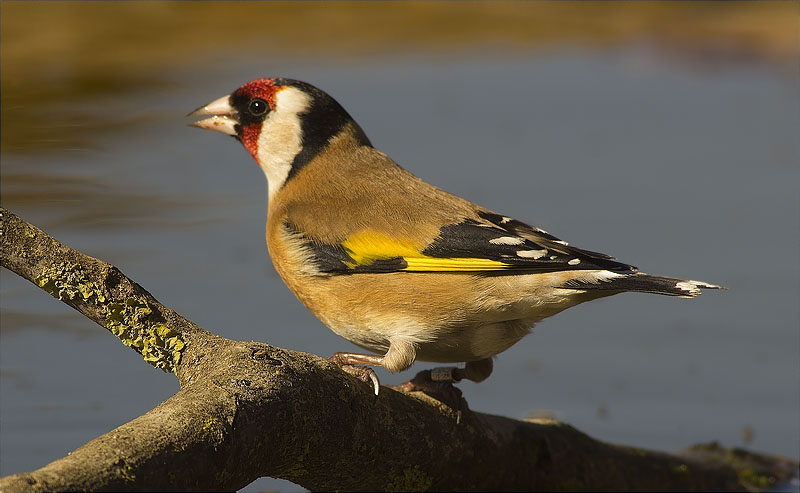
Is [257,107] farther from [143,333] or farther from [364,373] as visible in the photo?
[143,333]

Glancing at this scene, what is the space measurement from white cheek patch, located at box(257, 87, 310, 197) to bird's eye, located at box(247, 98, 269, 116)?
55 millimetres

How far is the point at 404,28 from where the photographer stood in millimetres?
14383

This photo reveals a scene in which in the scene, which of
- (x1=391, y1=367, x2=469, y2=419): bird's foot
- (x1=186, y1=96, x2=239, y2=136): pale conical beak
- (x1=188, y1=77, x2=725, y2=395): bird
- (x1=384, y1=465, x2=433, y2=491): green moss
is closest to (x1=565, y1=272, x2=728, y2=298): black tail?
(x1=188, y1=77, x2=725, y2=395): bird

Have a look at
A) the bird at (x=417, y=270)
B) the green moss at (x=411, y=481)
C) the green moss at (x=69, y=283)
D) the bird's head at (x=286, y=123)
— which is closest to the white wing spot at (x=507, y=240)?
the bird at (x=417, y=270)

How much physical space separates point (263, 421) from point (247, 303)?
3642 mm

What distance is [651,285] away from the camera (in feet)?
12.7

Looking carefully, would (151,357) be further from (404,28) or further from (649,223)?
(404,28)

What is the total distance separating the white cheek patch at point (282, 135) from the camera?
5211 millimetres

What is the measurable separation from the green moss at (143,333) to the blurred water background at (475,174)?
61.0 inches

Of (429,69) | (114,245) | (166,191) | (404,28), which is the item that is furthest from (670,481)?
(404,28)

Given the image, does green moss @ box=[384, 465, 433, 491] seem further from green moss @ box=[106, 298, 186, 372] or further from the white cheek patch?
the white cheek patch

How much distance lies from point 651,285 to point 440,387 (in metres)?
0.96

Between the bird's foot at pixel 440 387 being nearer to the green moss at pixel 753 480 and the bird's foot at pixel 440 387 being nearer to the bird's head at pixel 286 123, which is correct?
the bird's head at pixel 286 123

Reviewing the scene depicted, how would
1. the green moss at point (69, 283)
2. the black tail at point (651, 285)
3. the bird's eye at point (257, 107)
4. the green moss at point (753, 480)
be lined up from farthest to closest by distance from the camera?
the bird's eye at point (257, 107), the green moss at point (753, 480), the black tail at point (651, 285), the green moss at point (69, 283)
